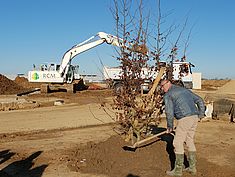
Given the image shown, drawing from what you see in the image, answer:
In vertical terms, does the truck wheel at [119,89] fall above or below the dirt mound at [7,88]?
above

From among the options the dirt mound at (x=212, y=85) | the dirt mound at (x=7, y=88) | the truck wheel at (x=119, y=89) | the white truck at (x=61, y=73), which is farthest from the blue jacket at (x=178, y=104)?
the dirt mound at (x=212, y=85)

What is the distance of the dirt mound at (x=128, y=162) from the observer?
21.0 feet

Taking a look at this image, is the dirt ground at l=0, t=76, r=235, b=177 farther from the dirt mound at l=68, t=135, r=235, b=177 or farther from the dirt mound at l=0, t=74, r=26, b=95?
the dirt mound at l=0, t=74, r=26, b=95

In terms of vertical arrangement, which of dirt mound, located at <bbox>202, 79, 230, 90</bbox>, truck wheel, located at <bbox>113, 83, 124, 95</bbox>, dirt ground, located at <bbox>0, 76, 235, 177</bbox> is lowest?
dirt ground, located at <bbox>0, 76, 235, 177</bbox>

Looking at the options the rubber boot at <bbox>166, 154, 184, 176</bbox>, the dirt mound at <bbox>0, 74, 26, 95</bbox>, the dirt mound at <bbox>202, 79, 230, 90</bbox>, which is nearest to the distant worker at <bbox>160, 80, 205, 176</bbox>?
the rubber boot at <bbox>166, 154, 184, 176</bbox>

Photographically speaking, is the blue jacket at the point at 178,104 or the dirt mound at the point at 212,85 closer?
the blue jacket at the point at 178,104

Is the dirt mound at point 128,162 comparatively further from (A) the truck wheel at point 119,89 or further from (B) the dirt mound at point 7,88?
(B) the dirt mound at point 7,88

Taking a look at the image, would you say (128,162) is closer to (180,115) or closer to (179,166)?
(179,166)

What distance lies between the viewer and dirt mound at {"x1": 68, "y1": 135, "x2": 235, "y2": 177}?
639 cm

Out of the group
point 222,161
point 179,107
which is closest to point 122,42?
point 179,107

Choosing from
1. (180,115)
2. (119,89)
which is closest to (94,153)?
(119,89)

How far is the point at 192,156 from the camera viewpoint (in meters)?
6.24

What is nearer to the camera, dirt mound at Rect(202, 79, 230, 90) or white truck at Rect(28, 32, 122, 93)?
white truck at Rect(28, 32, 122, 93)

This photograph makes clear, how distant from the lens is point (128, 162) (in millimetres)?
6848
